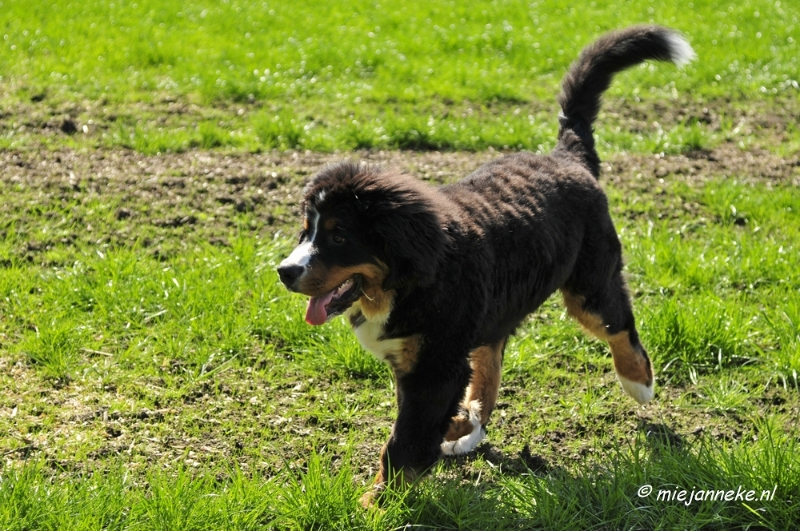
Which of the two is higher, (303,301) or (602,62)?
(602,62)

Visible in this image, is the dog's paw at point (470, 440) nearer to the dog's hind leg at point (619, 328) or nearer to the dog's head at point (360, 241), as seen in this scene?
the dog's hind leg at point (619, 328)

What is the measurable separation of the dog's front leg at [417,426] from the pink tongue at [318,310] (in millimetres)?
451

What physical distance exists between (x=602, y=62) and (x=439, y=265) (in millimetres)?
1862

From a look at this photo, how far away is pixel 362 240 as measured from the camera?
373 cm

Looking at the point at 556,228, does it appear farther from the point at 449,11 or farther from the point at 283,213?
the point at 449,11

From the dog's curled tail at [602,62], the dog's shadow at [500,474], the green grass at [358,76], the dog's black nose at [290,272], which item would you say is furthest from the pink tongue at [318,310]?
the green grass at [358,76]

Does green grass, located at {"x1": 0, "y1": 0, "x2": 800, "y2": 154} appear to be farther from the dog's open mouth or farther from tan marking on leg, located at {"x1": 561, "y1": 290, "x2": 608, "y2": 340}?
the dog's open mouth

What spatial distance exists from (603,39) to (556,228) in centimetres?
141

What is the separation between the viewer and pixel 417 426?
3.80 metres

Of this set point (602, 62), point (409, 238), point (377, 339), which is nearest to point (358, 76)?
point (602, 62)

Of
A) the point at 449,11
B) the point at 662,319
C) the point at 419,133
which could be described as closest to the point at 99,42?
the point at 419,133

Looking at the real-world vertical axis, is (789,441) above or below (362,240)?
below

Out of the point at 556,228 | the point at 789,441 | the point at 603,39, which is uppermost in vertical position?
the point at 603,39

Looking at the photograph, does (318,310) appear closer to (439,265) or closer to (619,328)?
(439,265)
